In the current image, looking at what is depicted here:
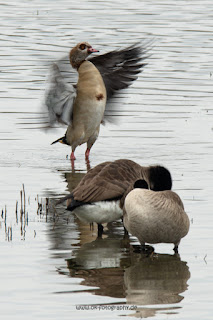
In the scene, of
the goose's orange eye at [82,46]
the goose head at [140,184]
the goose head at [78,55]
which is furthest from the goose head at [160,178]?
the goose's orange eye at [82,46]

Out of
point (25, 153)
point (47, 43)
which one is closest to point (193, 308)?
point (25, 153)

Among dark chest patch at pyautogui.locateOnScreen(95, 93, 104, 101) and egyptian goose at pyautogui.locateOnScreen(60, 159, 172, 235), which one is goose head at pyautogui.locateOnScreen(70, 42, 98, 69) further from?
egyptian goose at pyautogui.locateOnScreen(60, 159, 172, 235)

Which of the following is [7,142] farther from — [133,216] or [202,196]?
[133,216]

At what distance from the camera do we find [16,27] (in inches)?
1134

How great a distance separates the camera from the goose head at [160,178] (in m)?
8.86

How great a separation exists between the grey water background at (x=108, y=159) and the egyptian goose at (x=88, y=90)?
312mm

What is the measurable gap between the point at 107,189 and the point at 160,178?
1.85ft

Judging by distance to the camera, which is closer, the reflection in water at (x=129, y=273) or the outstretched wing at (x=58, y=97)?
the reflection in water at (x=129, y=273)

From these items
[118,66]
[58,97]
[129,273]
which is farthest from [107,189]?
[118,66]

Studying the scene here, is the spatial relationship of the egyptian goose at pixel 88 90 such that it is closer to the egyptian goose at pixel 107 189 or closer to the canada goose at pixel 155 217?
the egyptian goose at pixel 107 189

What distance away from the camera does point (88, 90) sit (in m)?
13.7

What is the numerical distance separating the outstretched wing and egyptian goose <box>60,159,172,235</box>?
3.61 m

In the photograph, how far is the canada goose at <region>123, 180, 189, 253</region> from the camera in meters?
8.12

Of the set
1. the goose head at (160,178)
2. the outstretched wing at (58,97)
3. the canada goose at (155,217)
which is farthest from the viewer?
the outstretched wing at (58,97)
